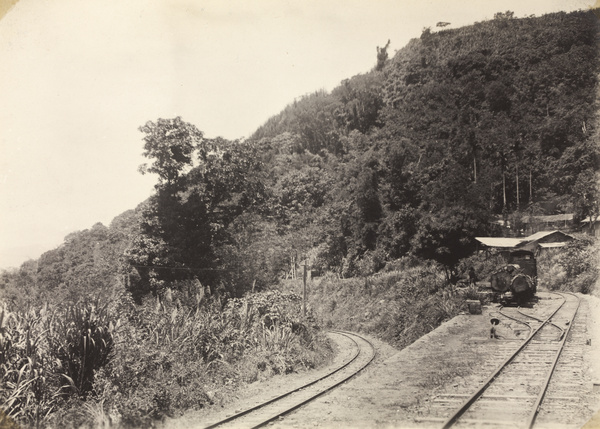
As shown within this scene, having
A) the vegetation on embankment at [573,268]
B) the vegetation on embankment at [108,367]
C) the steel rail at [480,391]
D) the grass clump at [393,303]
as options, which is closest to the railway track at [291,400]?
the vegetation on embankment at [108,367]

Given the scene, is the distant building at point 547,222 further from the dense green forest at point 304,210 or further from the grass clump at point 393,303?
the grass clump at point 393,303

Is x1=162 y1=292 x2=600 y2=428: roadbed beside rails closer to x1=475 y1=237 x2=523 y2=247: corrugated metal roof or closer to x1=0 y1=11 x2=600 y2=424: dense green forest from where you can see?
x1=0 y1=11 x2=600 y2=424: dense green forest

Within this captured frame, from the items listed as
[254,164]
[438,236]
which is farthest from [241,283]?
[438,236]

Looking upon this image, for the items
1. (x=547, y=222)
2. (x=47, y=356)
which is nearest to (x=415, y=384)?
(x=47, y=356)

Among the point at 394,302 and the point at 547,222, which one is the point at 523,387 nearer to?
the point at 394,302

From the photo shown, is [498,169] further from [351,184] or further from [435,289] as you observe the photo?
[435,289]

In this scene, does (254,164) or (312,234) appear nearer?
(254,164)
